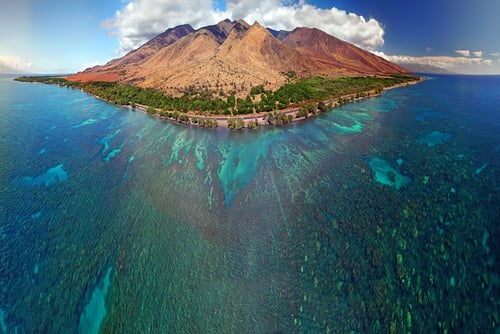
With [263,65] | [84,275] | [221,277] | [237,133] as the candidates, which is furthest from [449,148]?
[263,65]

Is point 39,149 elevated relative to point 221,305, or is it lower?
elevated

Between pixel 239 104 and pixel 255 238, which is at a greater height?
pixel 239 104

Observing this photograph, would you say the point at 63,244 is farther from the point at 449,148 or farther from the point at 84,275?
the point at 449,148

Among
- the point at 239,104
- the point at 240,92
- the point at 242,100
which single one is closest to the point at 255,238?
the point at 239,104

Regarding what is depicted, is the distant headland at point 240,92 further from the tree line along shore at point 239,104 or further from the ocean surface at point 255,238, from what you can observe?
the ocean surface at point 255,238

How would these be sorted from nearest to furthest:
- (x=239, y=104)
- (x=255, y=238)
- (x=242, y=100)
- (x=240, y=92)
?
1. (x=255, y=238)
2. (x=239, y=104)
3. (x=242, y=100)
4. (x=240, y=92)

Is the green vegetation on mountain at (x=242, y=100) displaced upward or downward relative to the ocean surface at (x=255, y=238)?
upward

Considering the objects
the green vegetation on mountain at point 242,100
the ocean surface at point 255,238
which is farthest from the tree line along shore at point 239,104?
the ocean surface at point 255,238

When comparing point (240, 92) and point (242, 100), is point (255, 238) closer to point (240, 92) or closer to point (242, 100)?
point (242, 100)

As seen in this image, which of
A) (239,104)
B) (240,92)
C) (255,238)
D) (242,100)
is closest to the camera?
(255,238)
